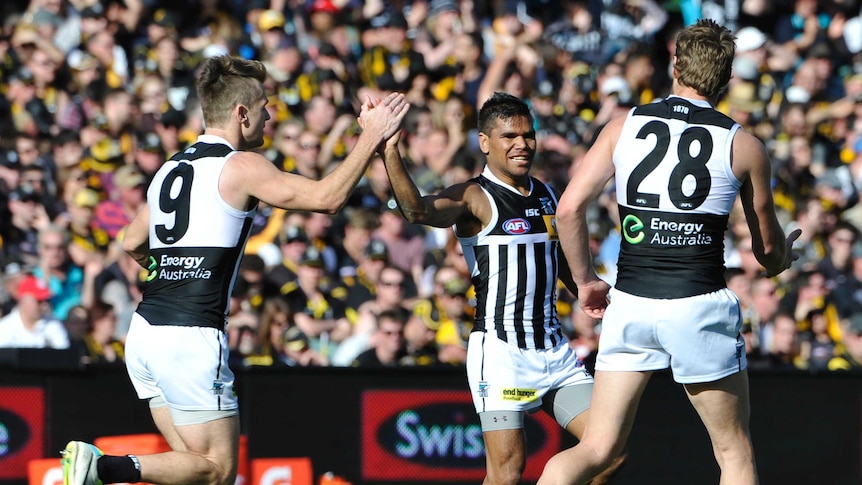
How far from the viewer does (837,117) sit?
43.1 feet

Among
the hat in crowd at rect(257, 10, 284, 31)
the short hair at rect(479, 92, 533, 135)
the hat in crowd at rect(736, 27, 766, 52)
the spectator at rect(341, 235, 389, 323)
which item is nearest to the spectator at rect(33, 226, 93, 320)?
the spectator at rect(341, 235, 389, 323)

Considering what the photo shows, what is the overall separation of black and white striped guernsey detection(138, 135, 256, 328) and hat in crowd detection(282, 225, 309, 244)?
4.60 metres

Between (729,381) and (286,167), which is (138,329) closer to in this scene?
(729,381)

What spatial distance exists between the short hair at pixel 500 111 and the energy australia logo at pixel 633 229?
119cm

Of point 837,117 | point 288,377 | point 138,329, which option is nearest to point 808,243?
point 837,117

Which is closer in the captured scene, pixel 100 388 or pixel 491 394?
pixel 491 394

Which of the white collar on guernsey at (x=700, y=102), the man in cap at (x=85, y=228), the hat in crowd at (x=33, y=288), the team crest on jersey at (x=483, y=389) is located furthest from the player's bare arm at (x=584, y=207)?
the man in cap at (x=85, y=228)

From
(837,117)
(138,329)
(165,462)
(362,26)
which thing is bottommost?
(165,462)

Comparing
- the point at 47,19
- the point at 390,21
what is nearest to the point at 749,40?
the point at 390,21

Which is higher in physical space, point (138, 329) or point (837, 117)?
point (837, 117)

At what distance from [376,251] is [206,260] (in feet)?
14.6

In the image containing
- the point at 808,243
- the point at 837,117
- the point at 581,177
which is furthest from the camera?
the point at 837,117

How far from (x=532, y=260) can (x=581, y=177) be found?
1046mm

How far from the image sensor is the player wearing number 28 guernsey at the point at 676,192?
554cm
